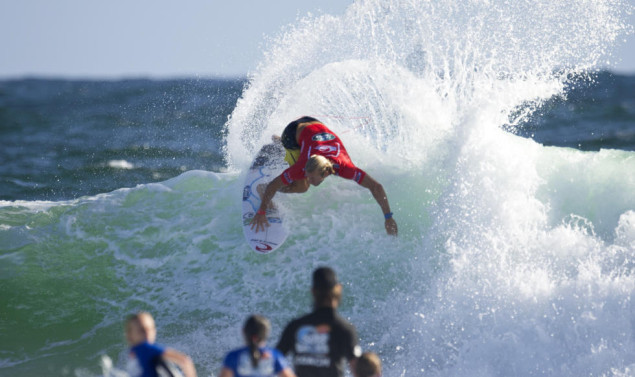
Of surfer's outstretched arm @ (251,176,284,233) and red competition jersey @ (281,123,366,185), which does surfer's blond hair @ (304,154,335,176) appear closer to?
red competition jersey @ (281,123,366,185)

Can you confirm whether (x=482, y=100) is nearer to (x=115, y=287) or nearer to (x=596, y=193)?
(x=596, y=193)

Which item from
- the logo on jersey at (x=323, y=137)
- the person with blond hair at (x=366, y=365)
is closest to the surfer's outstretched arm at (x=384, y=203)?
the logo on jersey at (x=323, y=137)

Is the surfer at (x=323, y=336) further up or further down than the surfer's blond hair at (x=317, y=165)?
further up

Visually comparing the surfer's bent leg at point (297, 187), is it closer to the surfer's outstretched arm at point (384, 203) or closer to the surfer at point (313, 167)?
the surfer at point (313, 167)

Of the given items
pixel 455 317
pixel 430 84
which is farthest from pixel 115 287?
pixel 430 84

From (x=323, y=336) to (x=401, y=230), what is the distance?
453 cm

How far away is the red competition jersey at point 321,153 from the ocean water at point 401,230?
44.6 inches

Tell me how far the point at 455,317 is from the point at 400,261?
1.22 m

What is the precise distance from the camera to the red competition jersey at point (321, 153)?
7164 millimetres

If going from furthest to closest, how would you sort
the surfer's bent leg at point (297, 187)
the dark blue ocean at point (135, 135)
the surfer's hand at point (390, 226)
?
1. the dark blue ocean at point (135, 135)
2. the surfer's bent leg at point (297, 187)
3. the surfer's hand at point (390, 226)

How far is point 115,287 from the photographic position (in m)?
8.27

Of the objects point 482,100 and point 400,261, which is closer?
point 400,261

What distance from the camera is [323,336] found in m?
3.79

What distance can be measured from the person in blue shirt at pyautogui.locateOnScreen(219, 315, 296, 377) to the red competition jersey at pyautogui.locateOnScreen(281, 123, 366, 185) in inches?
146
